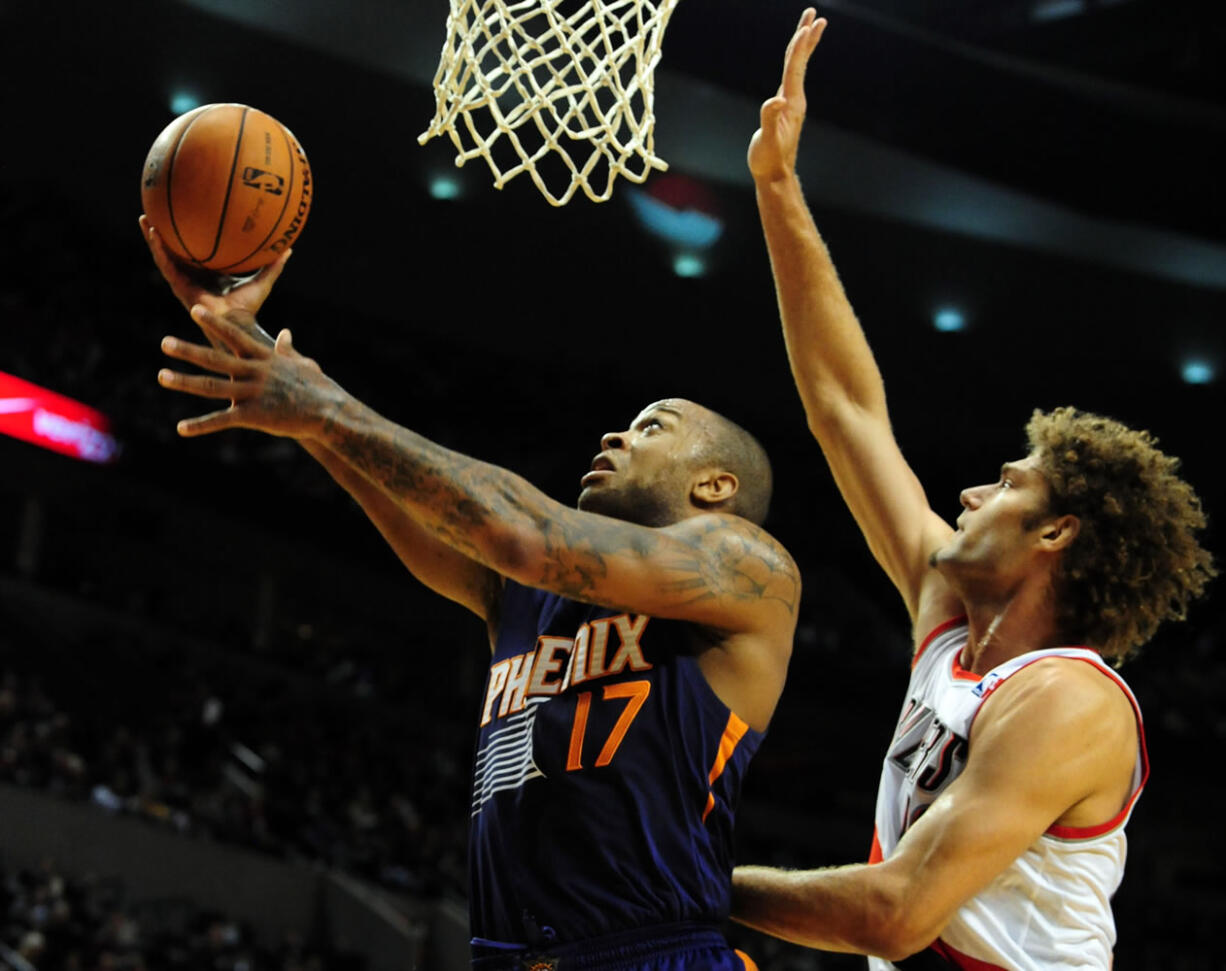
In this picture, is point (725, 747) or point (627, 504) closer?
point (725, 747)

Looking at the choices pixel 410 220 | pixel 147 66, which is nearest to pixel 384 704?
pixel 410 220

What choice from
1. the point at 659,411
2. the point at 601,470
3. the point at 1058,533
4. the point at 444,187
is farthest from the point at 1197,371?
the point at 601,470

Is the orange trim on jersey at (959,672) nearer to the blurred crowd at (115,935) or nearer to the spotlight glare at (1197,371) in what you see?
the blurred crowd at (115,935)

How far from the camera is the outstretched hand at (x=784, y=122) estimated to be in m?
3.29

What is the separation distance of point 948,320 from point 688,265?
256 centimetres

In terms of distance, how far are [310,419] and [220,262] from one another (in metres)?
0.56

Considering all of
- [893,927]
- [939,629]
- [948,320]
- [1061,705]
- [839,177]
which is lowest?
[893,927]

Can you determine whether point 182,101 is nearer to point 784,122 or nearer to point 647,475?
point 784,122

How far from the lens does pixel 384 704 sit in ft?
52.3

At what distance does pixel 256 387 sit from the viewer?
2.15m

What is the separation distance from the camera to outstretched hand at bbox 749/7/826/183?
130 inches

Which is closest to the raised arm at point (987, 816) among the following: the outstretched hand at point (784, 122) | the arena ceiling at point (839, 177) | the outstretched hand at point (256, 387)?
the outstretched hand at point (256, 387)

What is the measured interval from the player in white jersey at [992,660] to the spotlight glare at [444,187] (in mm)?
9716

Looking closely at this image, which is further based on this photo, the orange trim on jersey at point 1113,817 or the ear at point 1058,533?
the ear at point 1058,533
